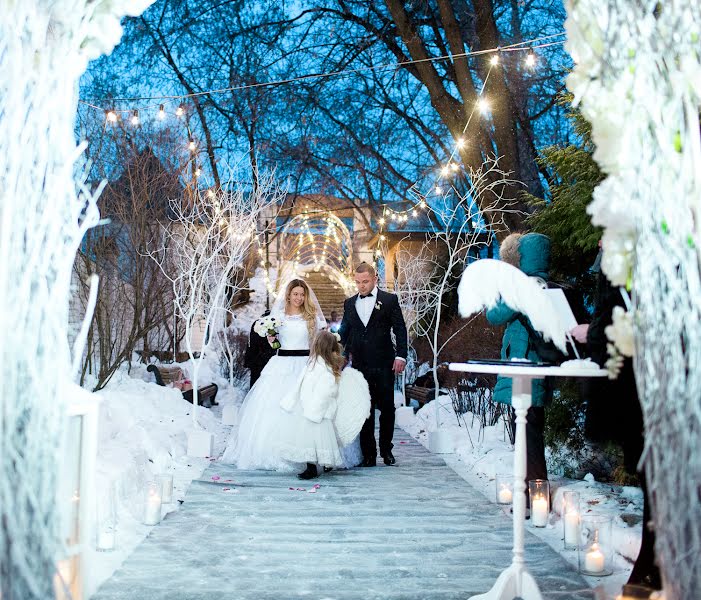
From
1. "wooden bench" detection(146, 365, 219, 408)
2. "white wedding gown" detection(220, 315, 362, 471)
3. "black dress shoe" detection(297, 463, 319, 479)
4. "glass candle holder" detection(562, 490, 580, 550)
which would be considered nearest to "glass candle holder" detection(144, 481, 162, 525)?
"black dress shoe" detection(297, 463, 319, 479)

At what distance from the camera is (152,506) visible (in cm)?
442

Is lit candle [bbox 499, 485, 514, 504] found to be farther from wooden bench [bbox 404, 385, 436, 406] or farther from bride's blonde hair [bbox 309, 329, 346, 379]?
wooden bench [bbox 404, 385, 436, 406]

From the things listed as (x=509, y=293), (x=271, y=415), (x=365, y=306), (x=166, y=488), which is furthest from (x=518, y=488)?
(x=365, y=306)

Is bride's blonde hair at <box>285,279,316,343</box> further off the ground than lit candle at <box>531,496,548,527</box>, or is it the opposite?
bride's blonde hair at <box>285,279,316,343</box>

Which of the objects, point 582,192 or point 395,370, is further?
point 395,370

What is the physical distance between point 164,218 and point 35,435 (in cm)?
968

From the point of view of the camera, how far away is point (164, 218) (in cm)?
1130

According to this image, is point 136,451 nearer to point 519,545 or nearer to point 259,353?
point 259,353

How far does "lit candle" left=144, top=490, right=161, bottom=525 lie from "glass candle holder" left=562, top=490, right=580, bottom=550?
2367 millimetres

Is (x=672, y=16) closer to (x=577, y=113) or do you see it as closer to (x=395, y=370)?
(x=577, y=113)

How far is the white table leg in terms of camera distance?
3098mm

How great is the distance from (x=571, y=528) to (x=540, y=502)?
0.53 m

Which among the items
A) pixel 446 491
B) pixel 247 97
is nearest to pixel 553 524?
pixel 446 491

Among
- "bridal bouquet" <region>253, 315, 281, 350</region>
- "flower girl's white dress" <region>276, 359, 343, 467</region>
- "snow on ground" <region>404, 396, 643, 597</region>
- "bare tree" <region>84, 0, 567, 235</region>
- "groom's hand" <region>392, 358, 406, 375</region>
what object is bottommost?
"snow on ground" <region>404, 396, 643, 597</region>
